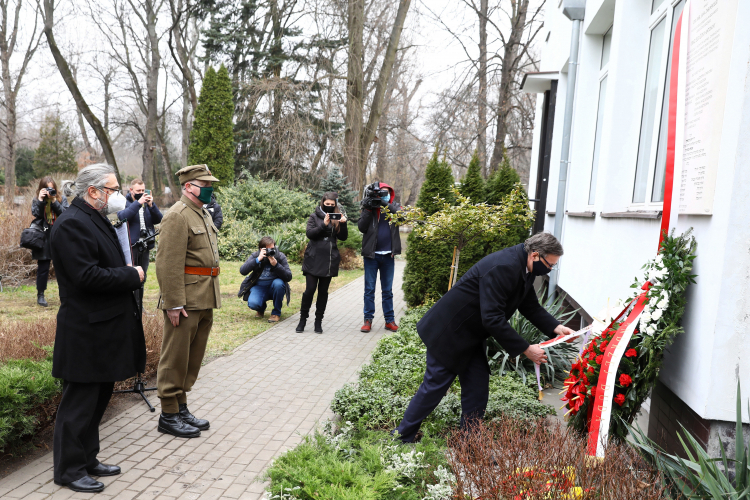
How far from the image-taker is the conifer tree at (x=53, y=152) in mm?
33500

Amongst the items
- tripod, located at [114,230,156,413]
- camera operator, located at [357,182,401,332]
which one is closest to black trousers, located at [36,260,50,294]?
tripod, located at [114,230,156,413]

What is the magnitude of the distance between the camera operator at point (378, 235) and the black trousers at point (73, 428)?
4.82m

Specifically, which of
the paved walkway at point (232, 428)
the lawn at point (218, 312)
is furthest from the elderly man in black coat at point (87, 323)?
the lawn at point (218, 312)

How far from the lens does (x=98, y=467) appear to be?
3678 mm

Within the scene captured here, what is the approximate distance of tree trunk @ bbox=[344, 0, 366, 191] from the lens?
18.7 meters

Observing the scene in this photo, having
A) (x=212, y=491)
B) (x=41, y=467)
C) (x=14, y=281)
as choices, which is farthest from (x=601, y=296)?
(x=14, y=281)

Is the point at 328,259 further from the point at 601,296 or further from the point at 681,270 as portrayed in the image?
the point at 681,270

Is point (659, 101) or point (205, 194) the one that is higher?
point (659, 101)

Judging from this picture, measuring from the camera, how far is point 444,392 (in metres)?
3.83

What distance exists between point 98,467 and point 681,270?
154 inches

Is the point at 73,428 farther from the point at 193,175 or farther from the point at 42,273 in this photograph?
the point at 42,273

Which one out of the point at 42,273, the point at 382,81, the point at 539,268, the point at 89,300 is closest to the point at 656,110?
the point at 539,268

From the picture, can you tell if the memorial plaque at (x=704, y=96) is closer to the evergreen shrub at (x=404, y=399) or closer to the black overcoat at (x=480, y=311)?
the black overcoat at (x=480, y=311)

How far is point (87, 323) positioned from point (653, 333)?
136 inches
